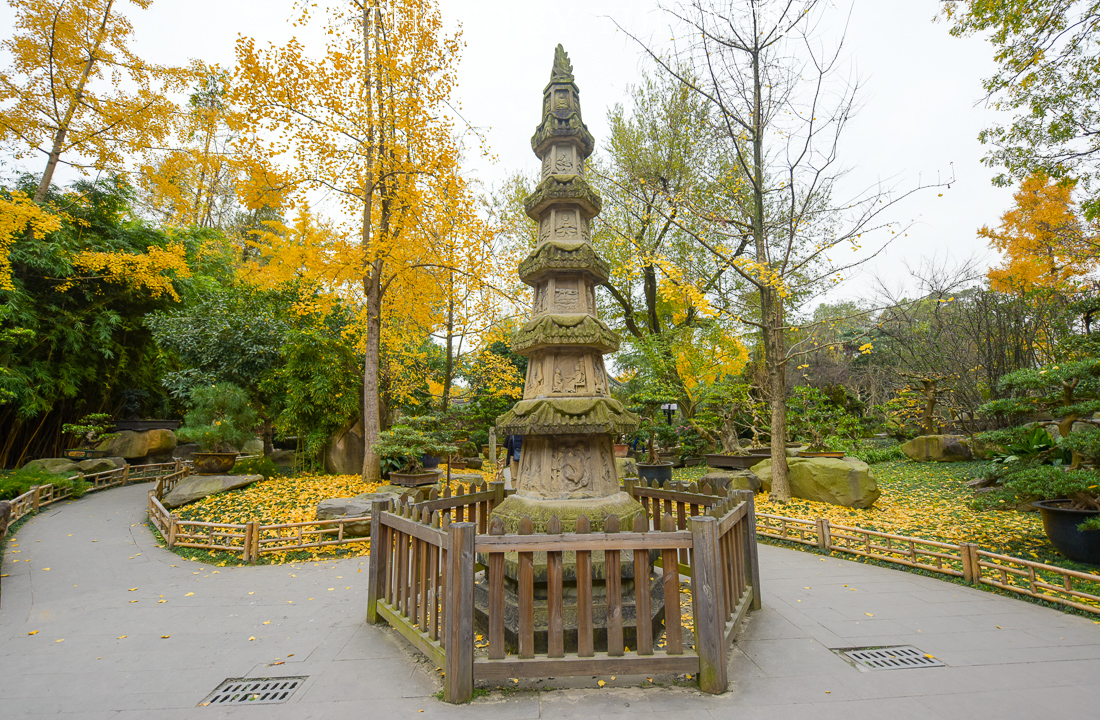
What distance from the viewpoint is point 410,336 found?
14.1 metres

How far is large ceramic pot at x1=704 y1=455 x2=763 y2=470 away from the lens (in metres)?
13.4

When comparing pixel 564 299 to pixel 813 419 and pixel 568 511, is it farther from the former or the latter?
pixel 813 419

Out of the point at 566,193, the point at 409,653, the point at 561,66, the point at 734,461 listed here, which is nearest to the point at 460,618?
the point at 409,653

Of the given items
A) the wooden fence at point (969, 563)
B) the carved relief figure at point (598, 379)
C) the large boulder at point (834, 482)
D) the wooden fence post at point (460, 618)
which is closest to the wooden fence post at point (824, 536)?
the wooden fence at point (969, 563)

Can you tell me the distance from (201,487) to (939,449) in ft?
62.2

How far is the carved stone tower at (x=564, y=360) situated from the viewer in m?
4.24

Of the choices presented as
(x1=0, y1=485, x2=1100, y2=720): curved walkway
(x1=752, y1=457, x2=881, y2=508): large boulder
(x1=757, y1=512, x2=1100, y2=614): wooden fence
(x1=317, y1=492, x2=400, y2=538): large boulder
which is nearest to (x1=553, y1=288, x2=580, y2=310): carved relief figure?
(x1=0, y1=485, x2=1100, y2=720): curved walkway

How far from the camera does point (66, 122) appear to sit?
34.6ft

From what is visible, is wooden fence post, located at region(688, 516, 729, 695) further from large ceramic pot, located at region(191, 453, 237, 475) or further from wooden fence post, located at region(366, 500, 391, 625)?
large ceramic pot, located at region(191, 453, 237, 475)

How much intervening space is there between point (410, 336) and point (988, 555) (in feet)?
43.0

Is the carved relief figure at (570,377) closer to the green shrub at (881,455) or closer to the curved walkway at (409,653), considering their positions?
the curved walkway at (409,653)

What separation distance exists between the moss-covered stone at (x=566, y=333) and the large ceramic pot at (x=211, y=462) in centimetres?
994

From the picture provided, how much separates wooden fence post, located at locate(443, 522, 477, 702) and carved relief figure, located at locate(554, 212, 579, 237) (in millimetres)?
3101

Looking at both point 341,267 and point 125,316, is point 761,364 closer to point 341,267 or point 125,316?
point 341,267
